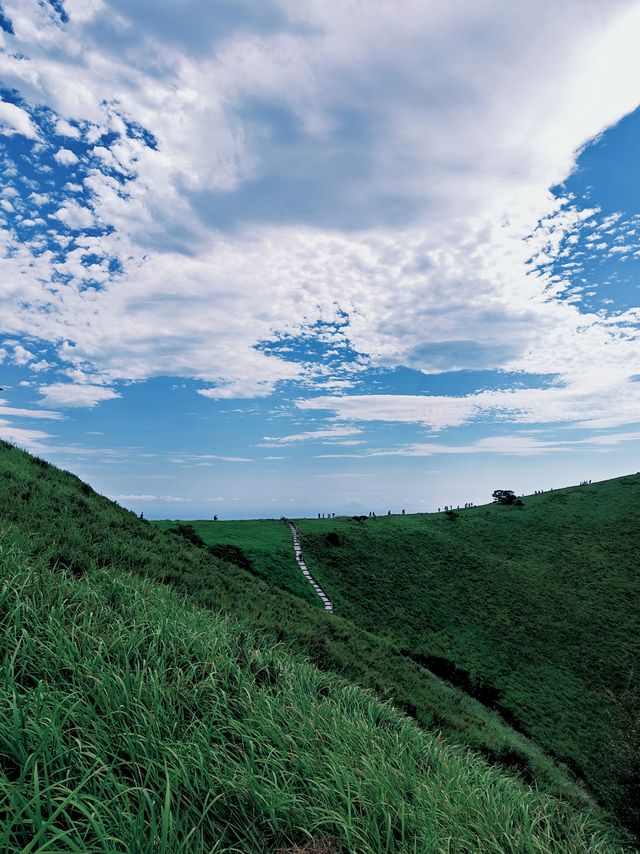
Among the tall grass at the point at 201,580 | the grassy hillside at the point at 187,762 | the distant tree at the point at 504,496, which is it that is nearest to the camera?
the grassy hillside at the point at 187,762

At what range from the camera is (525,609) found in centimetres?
4206

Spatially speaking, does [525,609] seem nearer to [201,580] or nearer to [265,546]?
[265,546]

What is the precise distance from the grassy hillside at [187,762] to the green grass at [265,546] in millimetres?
27265

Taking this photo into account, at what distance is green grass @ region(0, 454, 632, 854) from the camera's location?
10.7 ft

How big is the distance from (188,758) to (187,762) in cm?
9

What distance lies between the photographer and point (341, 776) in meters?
4.18

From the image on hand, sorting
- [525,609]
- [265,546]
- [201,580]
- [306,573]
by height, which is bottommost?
[525,609]

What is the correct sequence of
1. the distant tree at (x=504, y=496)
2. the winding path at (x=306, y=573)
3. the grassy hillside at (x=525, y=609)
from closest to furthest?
1. the grassy hillside at (x=525, y=609)
2. the winding path at (x=306, y=573)
3. the distant tree at (x=504, y=496)

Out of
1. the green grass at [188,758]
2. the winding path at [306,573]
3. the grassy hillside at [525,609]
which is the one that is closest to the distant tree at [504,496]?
the grassy hillside at [525,609]

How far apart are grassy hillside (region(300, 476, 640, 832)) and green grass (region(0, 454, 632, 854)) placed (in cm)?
2106

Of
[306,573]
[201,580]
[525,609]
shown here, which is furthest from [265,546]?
[201,580]

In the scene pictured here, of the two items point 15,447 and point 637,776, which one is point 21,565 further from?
point 637,776

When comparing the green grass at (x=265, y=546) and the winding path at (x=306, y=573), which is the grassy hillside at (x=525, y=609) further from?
the green grass at (x=265, y=546)

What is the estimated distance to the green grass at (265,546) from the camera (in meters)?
36.0
